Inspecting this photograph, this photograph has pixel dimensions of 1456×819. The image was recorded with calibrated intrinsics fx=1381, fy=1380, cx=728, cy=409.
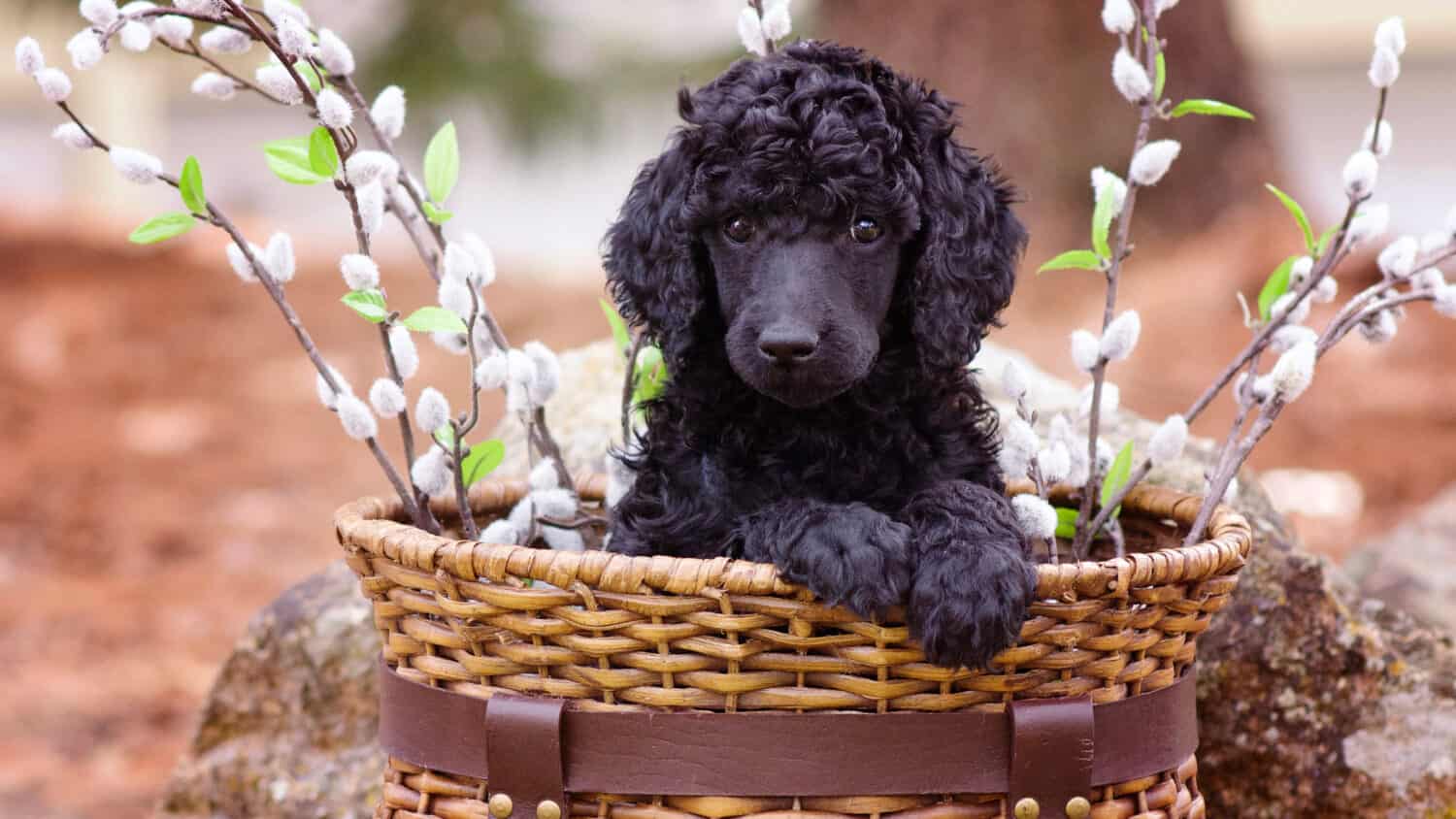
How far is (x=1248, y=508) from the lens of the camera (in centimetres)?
290

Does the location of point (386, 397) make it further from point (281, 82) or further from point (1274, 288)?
point (1274, 288)

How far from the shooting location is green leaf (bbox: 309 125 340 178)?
2076 mm

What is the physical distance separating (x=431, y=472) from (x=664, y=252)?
52cm

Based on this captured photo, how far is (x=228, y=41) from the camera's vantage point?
2.25m

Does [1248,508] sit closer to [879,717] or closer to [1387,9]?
[879,717]

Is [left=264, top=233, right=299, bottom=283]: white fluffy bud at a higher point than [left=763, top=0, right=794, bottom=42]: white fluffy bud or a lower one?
lower

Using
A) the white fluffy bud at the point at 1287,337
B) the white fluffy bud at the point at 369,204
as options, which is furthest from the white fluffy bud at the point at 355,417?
the white fluffy bud at the point at 1287,337

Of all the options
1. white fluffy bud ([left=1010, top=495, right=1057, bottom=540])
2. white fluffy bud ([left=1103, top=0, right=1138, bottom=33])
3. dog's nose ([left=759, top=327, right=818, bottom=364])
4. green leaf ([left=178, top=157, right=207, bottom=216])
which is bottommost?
white fluffy bud ([left=1010, top=495, right=1057, bottom=540])

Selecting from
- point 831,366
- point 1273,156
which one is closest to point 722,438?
point 831,366

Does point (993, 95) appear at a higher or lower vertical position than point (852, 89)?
higher

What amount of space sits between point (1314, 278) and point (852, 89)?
0.83 m

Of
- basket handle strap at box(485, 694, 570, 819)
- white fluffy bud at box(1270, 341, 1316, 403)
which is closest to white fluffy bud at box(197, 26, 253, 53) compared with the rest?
basket handle strap at box(485, 694, 570, 819)

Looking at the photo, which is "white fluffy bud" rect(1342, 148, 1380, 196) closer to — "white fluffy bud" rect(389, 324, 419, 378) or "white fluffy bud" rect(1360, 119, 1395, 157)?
"white fluffy bud" rect(1360, 119, 1395, 157)

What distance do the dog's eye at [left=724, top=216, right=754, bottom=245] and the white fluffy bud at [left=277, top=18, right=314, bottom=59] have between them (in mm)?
676
